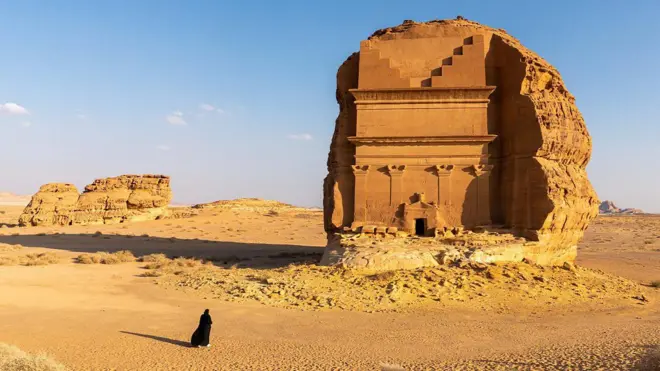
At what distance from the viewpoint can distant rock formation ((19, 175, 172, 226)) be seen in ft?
129

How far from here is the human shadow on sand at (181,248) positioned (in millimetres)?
20225

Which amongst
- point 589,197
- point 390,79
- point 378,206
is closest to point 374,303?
point 378,206

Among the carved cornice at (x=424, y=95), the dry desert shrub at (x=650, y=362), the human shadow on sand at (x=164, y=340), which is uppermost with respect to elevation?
the carved cornice at (x=424, y=95)

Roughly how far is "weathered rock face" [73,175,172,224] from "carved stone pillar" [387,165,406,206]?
106 feet

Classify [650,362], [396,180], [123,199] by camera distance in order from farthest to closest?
[123,199], [396,180], [650,362]

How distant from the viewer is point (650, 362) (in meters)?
6.45

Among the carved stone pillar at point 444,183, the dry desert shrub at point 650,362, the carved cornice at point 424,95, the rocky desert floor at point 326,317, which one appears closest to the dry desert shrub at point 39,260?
the rocky desert floor at point 326,317

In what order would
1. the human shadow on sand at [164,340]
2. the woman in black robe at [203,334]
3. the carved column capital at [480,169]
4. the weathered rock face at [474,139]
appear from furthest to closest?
the carved column capital at [480,169], the weathered rock face at [474,139], the human shadow on sand at [164,340], the woman in black robe at [203,334]

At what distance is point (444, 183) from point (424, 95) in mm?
3338

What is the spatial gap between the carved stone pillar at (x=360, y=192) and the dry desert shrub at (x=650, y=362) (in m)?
10.2

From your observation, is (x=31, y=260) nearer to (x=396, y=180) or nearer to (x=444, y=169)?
(x=396, y=180)

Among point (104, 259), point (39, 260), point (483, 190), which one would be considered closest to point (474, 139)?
point (483, 190)

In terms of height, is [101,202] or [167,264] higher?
[101,202]

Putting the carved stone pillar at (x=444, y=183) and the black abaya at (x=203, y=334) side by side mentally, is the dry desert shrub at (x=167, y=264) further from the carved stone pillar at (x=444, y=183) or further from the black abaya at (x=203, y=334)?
the carved stone pillar at (x=444, y=183)
